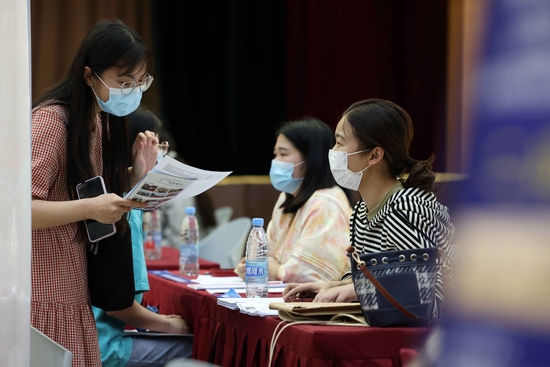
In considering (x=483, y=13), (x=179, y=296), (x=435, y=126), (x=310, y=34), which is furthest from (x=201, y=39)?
(x=483, y=13)

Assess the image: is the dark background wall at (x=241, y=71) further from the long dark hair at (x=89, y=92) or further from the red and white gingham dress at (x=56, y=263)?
the red and white gingham dress at (x=56, y=263)

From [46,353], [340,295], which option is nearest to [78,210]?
[46,353]

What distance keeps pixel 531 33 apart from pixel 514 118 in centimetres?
7

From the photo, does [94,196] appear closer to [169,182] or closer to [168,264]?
[169,182]

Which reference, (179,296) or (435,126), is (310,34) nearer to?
(435,126)

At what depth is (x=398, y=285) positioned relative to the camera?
5.65 feet

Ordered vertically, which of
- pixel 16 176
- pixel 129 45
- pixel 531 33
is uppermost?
pixel 129 45

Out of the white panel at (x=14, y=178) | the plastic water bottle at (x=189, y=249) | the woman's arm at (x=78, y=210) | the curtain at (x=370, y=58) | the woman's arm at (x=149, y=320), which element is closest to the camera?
the white panel at (x=14, y=178)

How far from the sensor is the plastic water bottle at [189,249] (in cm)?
314

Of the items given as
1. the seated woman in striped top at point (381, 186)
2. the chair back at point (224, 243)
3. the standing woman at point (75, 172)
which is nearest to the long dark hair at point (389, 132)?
the seated woman in striped top at point (381, 186)

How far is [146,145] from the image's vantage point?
93.1 inches

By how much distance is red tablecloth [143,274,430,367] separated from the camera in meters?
1.68

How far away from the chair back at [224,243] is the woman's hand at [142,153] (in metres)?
2.24

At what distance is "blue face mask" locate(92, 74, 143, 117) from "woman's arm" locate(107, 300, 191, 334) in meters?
0.69
